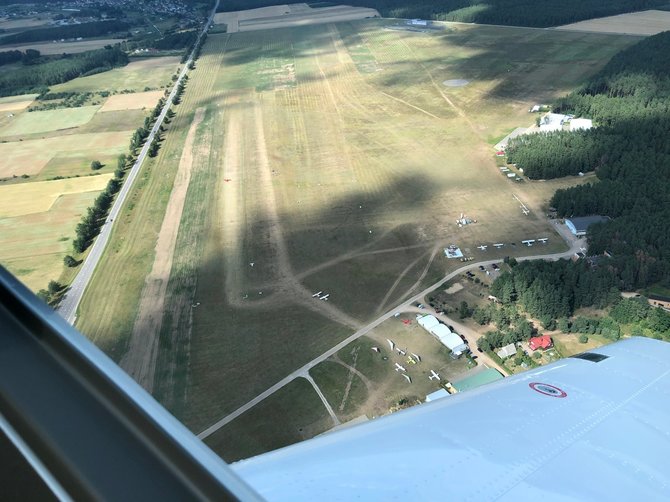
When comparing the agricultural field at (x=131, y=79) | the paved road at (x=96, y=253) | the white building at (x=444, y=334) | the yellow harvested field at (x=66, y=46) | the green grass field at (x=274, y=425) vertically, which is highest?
the yellow harvested field at (x=66, y=46)

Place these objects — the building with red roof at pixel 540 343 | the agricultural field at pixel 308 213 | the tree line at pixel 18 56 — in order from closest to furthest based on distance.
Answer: the building with red roof at pixel 540 343 → the agricultural field at pixel 308 213 → the tree line at pixel 18 56

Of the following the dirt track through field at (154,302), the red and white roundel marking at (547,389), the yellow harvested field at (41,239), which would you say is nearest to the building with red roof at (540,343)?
the red and white roundel marking at (547,389)

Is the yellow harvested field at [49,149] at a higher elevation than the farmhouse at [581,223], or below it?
higher

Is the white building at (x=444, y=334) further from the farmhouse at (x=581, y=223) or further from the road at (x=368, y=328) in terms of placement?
the farmhouse at (x=581, y=223)

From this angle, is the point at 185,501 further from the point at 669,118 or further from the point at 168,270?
the point at 669,118

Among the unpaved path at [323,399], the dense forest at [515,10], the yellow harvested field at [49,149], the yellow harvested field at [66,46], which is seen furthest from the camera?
the yellow harvested field at [66,46]

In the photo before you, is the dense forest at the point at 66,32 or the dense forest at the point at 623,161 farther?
the dense forest at the point at 66,32

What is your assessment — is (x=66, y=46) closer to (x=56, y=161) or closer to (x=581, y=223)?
(x=56, y=161)

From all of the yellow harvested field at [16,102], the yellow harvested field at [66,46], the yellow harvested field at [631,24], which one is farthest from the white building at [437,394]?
the yellow harvested field at [66,46]
